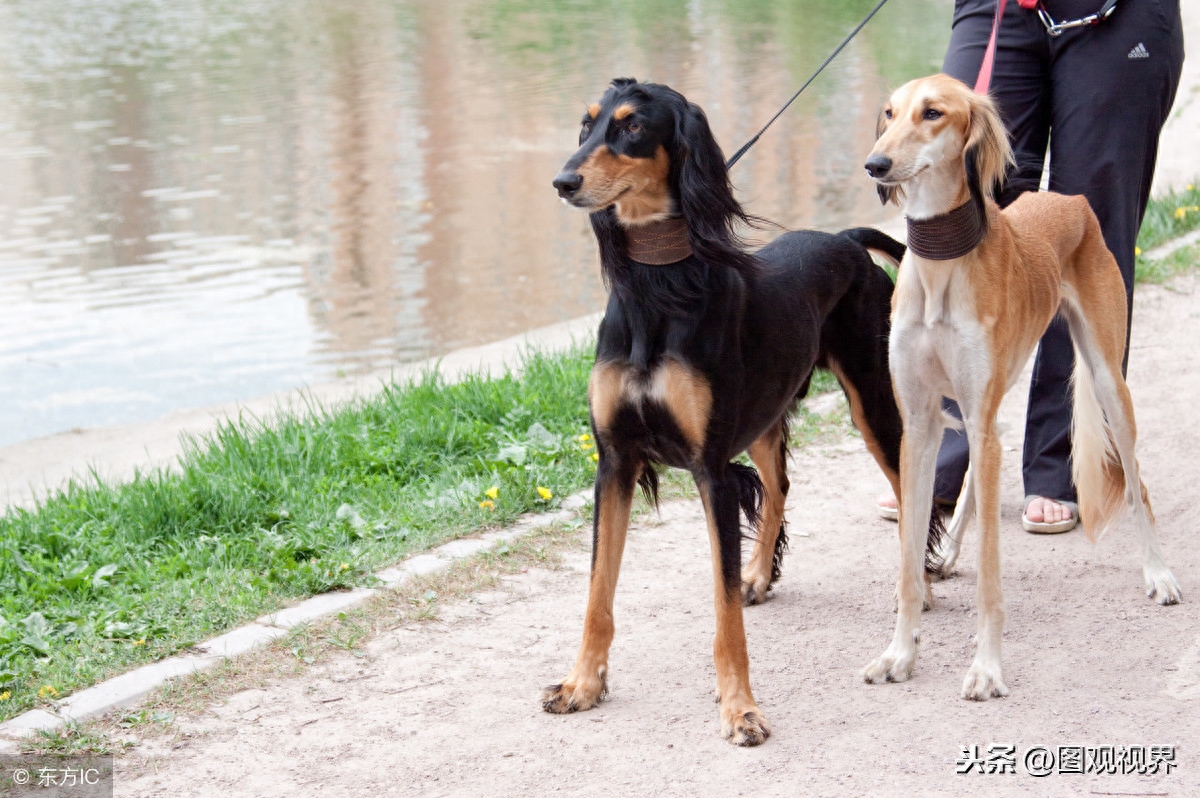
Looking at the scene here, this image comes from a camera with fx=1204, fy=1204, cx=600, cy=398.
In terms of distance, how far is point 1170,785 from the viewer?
9.73 feet

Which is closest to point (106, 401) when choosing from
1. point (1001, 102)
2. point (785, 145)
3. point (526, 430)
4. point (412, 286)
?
point (412, 286)

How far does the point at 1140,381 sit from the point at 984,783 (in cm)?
370

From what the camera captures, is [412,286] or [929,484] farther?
[412,286]

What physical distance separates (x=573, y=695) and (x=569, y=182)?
1.48m

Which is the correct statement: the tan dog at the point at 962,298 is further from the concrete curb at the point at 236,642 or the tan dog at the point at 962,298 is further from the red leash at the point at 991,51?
the concrete curb at the point at 236,642

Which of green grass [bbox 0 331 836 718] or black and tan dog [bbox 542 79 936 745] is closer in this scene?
black and tan dog [bbox 542 79 936 745]

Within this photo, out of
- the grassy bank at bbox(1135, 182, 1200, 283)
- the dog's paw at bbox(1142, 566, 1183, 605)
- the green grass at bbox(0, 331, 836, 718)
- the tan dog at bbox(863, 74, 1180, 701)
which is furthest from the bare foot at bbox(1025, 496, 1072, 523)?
the grassy bank at bbox(1135, 182, 1200, 283)

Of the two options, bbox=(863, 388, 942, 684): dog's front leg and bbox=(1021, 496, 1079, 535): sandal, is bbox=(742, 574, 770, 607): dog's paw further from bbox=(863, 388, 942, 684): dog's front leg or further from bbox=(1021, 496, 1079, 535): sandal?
bbox=(1021, 496, 1079, 535): sandal

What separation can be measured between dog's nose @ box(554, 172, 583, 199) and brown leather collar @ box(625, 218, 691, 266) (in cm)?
29

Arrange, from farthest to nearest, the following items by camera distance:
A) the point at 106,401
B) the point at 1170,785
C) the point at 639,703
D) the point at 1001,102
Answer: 1. the point at 106,401
2. the point at 1001,102
3. the point at 639,703
4. the point at 1170,785

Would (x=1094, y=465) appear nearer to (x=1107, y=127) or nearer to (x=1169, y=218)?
(x=1107, y=127)

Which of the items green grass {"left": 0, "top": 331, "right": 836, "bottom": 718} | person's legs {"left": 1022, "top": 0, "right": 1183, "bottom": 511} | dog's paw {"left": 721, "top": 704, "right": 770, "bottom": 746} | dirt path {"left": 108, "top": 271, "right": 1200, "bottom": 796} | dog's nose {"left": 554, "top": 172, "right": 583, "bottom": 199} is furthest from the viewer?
person's legs {"left": 1022, "top": 0, "right": 1183, "bottom": 511}

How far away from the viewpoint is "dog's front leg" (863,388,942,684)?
140 inches

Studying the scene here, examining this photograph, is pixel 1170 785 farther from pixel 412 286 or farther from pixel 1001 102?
pixel 412 286
